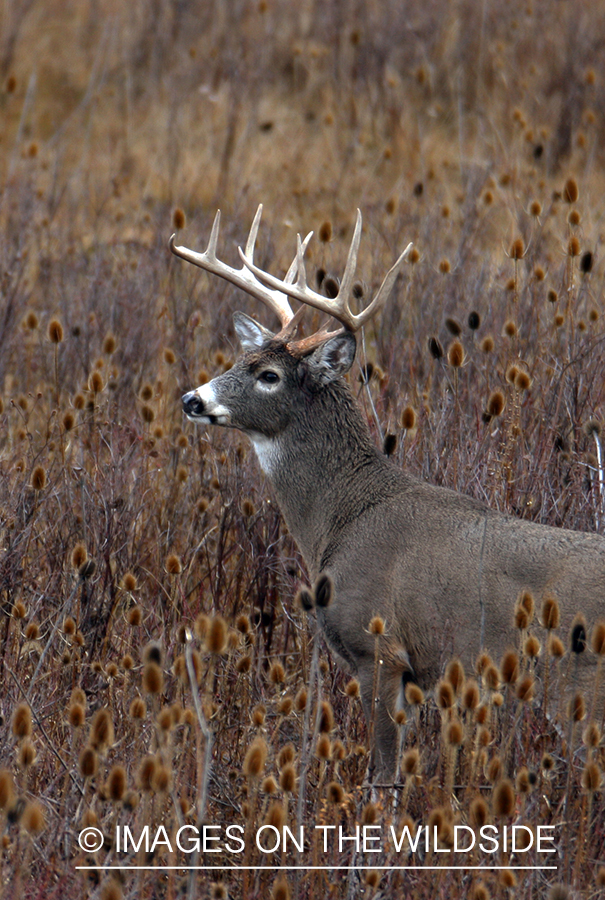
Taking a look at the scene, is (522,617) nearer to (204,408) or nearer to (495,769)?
(495,769)

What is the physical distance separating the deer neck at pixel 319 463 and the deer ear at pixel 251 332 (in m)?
0.33

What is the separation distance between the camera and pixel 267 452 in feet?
14.5

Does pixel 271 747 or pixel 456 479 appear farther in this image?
pixel 456 479

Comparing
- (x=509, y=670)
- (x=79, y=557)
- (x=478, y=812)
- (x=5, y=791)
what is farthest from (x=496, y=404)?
(x=5, y=791)

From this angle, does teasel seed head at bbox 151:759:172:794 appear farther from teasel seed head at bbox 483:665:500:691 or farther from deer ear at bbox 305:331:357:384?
deer ear at bbox 305:331:357:384

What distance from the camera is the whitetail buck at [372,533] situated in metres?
3.54

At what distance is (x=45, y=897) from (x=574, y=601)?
165 centimetres

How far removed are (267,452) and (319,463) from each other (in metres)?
0.21

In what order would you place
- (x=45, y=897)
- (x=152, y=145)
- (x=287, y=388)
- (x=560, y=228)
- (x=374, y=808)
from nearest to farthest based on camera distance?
1. (x=374, y=808)
2. (x=45, y=897)
3. (x=287, y=388)
4. (x=560, y=228)
5. (x=152, y=145)

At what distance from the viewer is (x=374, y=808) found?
2504 mm

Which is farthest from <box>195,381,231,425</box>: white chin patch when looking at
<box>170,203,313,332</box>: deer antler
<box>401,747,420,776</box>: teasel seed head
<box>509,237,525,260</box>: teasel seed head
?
<box>401,747,420,776</box>: teasel seed head

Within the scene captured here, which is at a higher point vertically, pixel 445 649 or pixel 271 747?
pixel 445 649

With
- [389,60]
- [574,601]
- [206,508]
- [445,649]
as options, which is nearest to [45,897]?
[445,649]

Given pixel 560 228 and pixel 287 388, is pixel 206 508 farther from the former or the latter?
pixel 560 228
